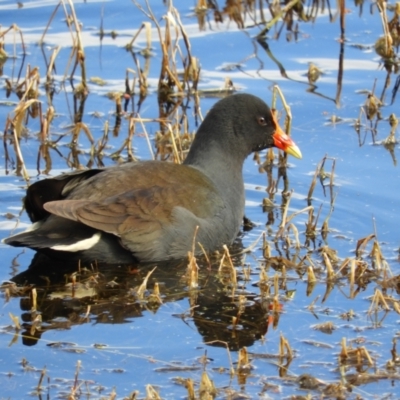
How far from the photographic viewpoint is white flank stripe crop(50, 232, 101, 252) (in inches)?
219

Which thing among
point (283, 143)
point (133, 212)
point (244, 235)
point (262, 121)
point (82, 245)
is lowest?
point (244, 235)

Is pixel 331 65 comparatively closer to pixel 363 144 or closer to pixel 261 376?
pixel 363 144

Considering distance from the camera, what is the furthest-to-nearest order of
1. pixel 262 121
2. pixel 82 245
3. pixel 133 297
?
pixel 262 121 → pixel 82 245 → pixel 133 297

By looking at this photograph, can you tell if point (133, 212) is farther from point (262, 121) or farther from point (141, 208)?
point (262, 121)

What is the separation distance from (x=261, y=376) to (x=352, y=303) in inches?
42.0

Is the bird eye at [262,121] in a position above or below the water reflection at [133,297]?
above

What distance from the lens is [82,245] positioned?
5629mm

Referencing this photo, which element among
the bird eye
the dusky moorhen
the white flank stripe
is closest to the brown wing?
the dusky moorhen

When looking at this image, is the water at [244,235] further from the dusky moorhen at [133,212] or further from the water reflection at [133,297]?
the dusky moorhen at [133,212]

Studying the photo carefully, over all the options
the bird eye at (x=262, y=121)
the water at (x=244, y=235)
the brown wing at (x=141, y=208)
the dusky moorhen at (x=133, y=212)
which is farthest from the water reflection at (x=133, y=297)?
the bird eye at (x=262, y=121)

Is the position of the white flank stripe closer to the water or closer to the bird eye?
the water

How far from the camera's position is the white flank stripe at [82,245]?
556cm

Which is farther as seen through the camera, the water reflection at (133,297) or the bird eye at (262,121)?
the bird eye at (262,121)

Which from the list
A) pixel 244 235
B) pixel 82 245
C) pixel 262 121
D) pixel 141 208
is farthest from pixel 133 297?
pixel 262 121
